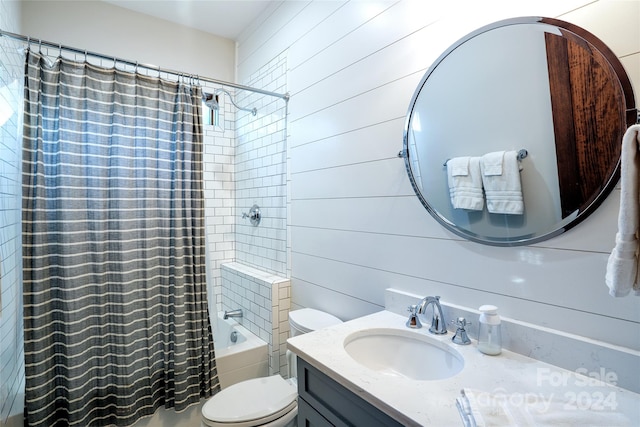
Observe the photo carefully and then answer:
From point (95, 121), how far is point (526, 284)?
2045 millimetres

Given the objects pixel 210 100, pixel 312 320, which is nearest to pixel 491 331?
pixel 312 320

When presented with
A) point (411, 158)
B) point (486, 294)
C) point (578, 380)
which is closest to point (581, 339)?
point (578, 380)

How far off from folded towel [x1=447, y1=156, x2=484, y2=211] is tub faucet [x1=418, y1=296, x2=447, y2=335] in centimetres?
36

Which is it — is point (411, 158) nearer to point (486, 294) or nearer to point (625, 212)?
point (486, 294)

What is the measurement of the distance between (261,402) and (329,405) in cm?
67

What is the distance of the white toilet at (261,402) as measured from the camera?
136 cm

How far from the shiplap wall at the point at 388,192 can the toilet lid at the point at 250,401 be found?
1.57 ft

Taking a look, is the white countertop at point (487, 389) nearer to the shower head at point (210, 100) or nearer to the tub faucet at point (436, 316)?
the tub faucet at point (436, 316)

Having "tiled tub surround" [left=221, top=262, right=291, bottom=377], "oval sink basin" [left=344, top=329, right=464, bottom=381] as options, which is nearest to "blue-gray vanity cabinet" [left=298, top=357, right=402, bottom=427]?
"oval sink basin" [left=344, top=329, right=464, bottom=381]

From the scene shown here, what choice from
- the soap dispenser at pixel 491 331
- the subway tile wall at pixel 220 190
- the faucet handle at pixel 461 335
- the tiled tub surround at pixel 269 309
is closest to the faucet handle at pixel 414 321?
the faucet handle at pixel 461 335

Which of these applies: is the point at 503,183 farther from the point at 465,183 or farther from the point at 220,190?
the point at 220,190

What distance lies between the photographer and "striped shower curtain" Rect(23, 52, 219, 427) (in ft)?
4.68

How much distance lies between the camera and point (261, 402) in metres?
1.46

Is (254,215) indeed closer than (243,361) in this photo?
No
